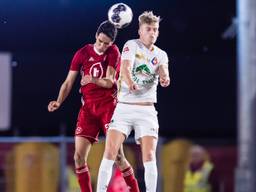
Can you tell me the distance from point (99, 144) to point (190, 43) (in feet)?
5.03

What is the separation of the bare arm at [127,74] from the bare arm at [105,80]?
0.88ft

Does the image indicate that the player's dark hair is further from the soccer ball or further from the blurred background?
the blurred background

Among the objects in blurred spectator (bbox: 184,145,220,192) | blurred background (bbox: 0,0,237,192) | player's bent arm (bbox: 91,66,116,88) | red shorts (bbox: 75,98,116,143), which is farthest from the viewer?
blurred spectator (bbox: 184,145,220,192)

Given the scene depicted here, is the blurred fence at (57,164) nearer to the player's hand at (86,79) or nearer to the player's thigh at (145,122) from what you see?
the player's hand at (86,79)

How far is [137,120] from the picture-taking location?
17.6ft

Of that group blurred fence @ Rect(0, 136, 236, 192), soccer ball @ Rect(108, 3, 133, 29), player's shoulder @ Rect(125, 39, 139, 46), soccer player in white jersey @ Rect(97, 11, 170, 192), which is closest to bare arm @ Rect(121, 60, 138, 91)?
soccer player in white jersey @ Rect(97, 11, 170, 192)

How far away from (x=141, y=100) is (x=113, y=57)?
425 millimetres

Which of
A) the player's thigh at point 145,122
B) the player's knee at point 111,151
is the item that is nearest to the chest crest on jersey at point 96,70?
the player's thigh at point 145,122

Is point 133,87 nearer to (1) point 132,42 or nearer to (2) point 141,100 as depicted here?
(2) point 141,100

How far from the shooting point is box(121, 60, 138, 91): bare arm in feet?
17.1

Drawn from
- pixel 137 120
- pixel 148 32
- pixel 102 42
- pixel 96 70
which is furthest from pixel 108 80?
pixel 148 32

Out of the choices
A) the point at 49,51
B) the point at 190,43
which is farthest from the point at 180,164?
the point at 49,51

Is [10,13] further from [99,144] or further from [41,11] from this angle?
[99,144]

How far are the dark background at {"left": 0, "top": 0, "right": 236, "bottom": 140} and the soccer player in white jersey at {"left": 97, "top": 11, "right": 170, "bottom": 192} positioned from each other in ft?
2.86
